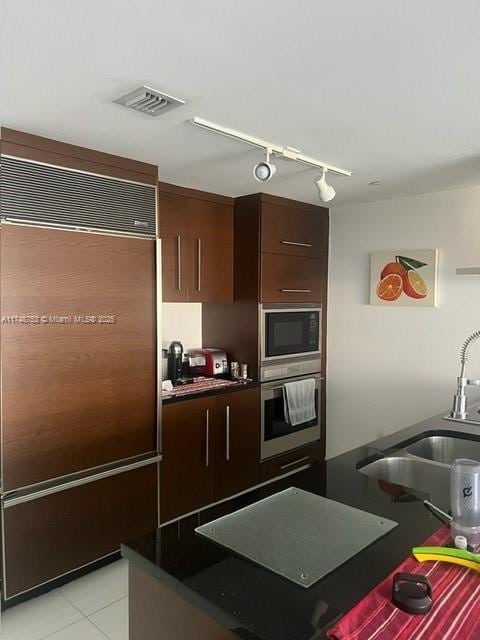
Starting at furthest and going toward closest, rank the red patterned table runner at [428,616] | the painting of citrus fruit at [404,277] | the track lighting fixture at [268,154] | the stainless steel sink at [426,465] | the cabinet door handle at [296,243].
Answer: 1. the cabinet door handle at [296,243]
2. the painting of citrus fruit at [404,277]
3. the track lighting fixture at [268,154]
4. the stainless steel sink at [426,465]
5. the red patterned table runner at [428,616]

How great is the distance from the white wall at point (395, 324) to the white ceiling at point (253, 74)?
34.8 inches

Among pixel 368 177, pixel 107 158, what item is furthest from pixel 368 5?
pixel 368 177

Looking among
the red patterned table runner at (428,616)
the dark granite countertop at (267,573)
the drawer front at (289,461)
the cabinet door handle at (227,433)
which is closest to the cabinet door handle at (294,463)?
the drawer front at (289,461)

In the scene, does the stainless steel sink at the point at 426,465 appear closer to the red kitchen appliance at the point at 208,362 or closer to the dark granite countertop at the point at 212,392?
the dark granite countertop at the point at 212,392

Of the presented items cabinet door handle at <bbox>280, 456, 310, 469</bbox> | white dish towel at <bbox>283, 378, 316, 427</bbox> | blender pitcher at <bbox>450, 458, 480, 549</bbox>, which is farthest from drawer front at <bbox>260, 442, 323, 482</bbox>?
blender pitcher at <bbox>450, 458, 480, 549</bbox>

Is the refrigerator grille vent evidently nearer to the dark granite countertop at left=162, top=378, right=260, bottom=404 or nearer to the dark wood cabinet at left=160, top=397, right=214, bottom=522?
the dark granite countertop at left=162, top=378, right=260, bottom=404

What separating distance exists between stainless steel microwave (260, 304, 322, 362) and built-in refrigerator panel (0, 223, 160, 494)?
1.08 metres

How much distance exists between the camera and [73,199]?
2.37 metres

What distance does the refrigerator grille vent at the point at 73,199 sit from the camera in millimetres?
2174

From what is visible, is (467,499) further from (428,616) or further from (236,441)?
(236,441)

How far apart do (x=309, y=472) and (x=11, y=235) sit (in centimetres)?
162

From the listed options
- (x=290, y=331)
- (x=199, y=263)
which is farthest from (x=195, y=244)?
(x=290, y=331)

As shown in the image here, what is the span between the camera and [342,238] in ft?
13.1

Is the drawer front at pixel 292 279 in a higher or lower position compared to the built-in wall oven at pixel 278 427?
higher
